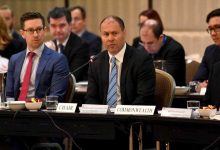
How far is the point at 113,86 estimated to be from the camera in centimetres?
657

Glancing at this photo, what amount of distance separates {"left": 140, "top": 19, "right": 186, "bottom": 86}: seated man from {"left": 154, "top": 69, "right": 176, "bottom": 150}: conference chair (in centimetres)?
203

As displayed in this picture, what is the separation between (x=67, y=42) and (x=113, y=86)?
2879mm

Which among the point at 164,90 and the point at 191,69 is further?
the point at 191,69

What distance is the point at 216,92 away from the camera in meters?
6.42

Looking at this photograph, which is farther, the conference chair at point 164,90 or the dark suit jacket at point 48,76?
the dark suit jacket at point 48,76

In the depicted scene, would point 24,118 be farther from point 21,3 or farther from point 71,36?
point 21,3

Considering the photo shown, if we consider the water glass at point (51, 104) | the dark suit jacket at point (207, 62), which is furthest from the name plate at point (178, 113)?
the dark suit jacket at point (207, 62)

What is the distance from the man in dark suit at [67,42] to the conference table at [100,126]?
3.17m

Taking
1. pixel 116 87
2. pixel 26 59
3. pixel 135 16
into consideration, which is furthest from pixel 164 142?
pixel 135 16

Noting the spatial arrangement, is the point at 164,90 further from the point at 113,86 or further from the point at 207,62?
the point at 207,62

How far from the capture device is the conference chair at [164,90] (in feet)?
21.3

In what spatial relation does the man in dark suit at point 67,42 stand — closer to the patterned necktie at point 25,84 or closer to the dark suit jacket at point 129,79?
the patterned necktie at point 25,84

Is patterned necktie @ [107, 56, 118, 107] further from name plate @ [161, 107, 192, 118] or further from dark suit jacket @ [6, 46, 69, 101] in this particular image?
name plate @ [161, 107, 192, 118]

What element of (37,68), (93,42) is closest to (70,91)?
(37,68)
